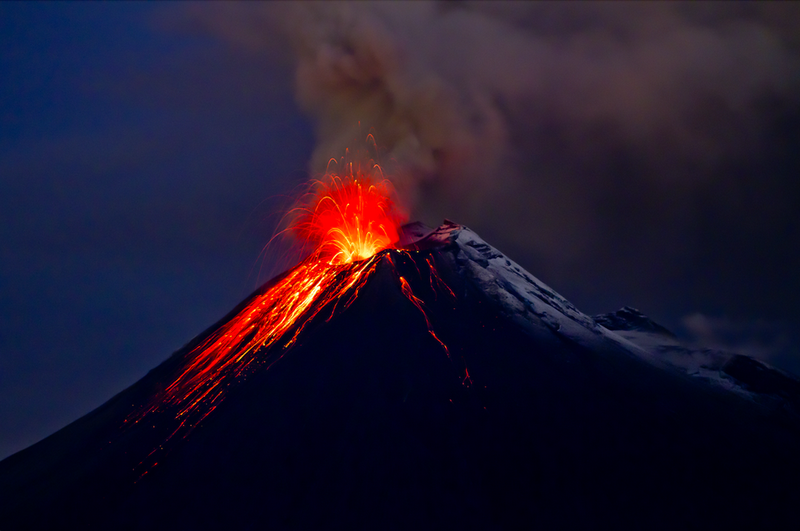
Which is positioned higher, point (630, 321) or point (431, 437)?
point (630, 321)

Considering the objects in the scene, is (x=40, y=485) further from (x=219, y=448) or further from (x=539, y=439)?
(x=539, y=439)

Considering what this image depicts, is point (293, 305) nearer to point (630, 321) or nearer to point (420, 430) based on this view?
point (420, 430)

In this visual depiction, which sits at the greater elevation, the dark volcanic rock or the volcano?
the dark volcanic rock

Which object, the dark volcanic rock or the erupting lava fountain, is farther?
the dark volcanic rock

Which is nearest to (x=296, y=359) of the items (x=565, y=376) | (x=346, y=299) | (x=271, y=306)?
(x=346, y=299)

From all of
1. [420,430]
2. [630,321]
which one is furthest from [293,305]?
[630,321]

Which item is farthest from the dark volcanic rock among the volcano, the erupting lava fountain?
the volcano

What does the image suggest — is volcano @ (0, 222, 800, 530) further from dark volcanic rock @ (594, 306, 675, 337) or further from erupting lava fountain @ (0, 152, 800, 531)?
dark volcanic rock @ (594, 306, 675, 337)

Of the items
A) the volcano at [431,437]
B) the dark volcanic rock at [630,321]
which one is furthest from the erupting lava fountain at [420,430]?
the dark volcanic rock at [630,321]
